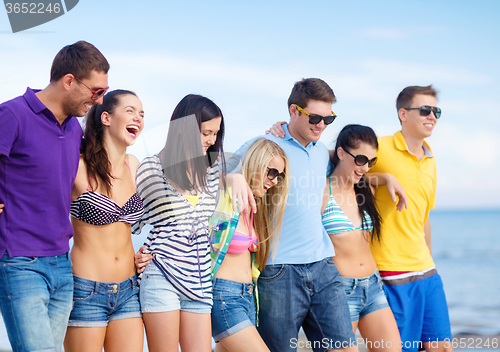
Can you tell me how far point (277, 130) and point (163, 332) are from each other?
2.30m

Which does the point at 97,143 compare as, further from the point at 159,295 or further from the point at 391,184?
the point at 391,184

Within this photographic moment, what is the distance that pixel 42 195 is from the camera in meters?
2.90

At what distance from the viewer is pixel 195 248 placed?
11.3ft

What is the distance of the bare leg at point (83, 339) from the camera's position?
316 centimetres

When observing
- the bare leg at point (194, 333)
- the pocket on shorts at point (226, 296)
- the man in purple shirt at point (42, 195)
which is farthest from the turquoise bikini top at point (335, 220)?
the man in purple shirt at point (42, 195)

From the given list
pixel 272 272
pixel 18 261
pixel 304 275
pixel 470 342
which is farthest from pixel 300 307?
pixel 470 342

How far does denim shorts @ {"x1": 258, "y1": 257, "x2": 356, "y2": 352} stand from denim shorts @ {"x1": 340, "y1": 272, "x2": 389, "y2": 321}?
0.82 feet

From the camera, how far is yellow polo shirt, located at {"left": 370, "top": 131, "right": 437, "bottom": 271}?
4.93 meters

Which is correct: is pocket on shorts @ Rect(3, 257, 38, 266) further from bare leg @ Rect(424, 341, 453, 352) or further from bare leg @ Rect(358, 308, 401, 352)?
bare leg @ Rect(424, 341, 453, 352)

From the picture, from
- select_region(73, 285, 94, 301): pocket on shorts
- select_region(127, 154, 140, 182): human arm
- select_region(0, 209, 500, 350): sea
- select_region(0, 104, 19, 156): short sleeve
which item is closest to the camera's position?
select_region(0, 104, 19, 156): short sleeve

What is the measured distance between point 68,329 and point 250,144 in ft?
7.15

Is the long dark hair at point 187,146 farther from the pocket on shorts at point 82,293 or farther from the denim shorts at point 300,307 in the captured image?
the denim shorts at point 300,307

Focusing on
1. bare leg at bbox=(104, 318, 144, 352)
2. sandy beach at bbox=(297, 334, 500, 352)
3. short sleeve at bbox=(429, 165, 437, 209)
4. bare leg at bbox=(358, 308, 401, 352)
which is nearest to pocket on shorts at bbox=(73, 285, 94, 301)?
bare leg at bbox=(104, 318, 144, 352)

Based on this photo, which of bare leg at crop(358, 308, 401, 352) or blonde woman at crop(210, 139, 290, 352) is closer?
blonde woman at crop(210, 139, 290, 352)
